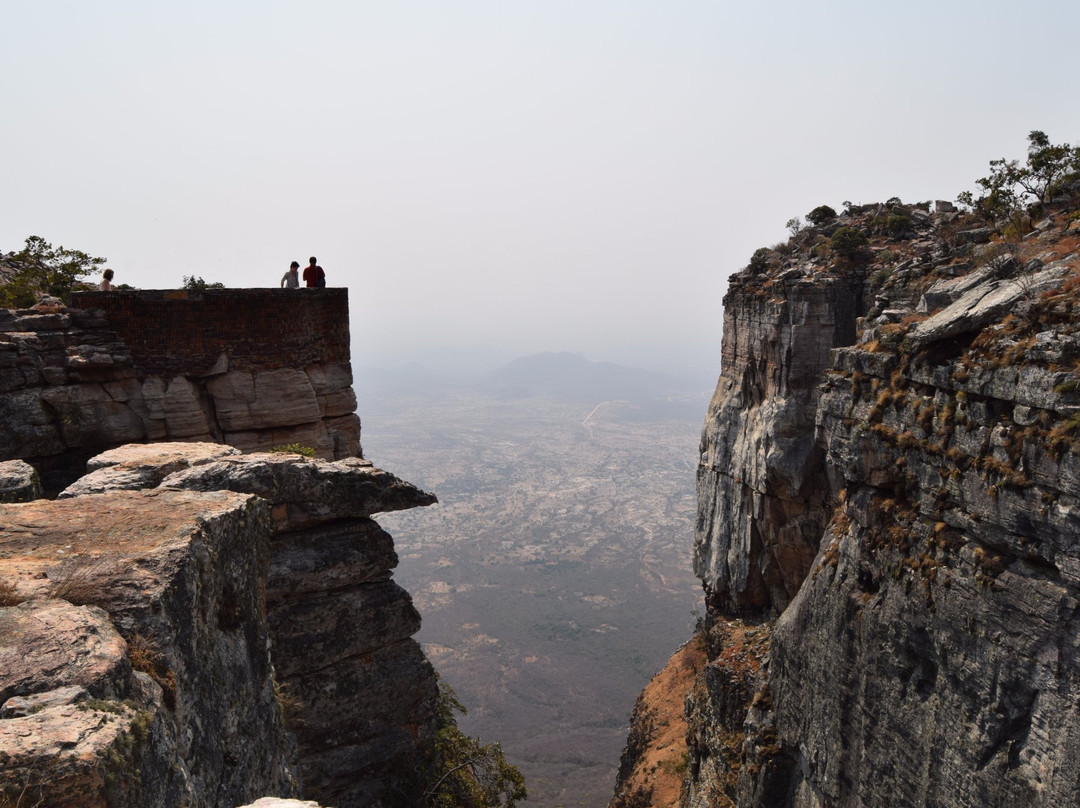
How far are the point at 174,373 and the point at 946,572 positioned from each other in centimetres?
1710

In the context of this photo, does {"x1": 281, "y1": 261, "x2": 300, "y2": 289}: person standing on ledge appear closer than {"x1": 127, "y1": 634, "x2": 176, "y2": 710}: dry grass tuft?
No

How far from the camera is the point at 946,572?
12523mm

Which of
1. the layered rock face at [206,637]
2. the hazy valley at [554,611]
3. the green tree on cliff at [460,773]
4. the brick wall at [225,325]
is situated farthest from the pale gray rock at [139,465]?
the hazy valley at [554,611]

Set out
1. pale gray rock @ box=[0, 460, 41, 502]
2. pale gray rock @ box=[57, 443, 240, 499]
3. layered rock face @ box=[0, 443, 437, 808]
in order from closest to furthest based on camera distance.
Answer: layered rock face @ box=[0, 443, 437, 808], pale gray rock @ box=[0, 460, 41, 502], pale gray rock @ box=[57, 443, 240, 499]

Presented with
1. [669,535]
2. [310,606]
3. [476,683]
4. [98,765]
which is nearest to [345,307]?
[310,606]

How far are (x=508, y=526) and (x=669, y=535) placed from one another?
39.1 m

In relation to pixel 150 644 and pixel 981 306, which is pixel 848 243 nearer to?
pixel 981 306

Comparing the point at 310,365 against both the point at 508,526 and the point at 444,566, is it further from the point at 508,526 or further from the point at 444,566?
the point at 508,526

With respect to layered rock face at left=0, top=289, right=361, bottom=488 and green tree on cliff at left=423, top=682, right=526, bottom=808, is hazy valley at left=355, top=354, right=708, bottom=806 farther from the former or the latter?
layered rock face at left=0, top=289, right=361, bottom=488

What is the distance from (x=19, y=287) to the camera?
56.1 feet

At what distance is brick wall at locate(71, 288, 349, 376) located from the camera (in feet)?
49.1

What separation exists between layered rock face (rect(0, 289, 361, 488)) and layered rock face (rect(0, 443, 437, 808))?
388 cm

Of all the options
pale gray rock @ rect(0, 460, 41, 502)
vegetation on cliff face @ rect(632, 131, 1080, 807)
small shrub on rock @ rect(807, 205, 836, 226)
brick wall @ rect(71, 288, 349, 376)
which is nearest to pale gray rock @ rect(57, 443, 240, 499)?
pale gray rock @ rect(0, 460, 41, 502)

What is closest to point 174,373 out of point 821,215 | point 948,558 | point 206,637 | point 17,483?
point 17,483
